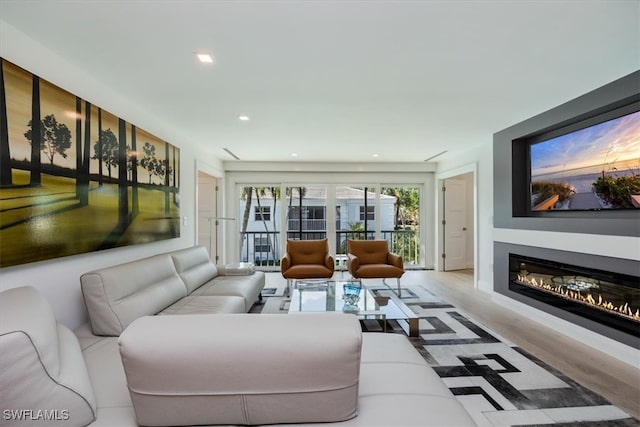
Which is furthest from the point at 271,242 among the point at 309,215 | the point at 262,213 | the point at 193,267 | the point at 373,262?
the point at 193,267

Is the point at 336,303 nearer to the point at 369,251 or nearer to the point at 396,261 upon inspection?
the point at 396,261

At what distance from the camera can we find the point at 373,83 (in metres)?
2.59

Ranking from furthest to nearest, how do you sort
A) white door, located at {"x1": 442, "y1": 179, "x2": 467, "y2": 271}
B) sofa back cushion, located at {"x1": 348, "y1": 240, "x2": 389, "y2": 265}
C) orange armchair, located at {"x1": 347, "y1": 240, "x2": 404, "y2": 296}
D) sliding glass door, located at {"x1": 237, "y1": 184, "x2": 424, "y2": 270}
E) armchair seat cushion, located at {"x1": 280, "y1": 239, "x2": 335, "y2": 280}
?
sliding glass door, located at {"x1": 237, "y1": 184, "x2": 424, "y2": 270} → white door, located at {"x1": 442, "y1": 179, "x2": 467, "y2": 271} → sofa back cushion, located at {"x1": 348, "y1": 240, "x2": 389, "y2": 265} → armchair seat cushion, located at {"x1": 280, "y1": 239, "x2": 335, "y2": 280} → orange armchair, located at {"x1": 347, "y1": 240, "x2": 404, "y2": 296}

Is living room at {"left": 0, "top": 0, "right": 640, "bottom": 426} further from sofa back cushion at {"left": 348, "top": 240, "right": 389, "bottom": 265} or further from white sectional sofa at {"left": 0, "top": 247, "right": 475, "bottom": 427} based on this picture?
sofa back cushion at {"left": 348, "top": 240, "right": 389, "bottom": 265}

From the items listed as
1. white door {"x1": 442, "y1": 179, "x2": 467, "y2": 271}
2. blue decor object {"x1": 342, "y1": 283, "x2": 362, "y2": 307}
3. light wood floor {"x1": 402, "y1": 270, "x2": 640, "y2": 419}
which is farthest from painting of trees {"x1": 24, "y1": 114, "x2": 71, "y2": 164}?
white door {"x1": 442, "y1": 179, "x2": 467, "y2": 271}

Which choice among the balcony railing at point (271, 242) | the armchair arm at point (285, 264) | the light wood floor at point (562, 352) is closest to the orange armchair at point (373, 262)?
the light wood floor at point (562, 352)

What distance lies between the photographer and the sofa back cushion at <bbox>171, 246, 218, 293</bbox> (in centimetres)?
317

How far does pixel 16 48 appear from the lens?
182 centimetres

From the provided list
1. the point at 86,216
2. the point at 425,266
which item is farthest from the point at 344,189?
the point at 86,216

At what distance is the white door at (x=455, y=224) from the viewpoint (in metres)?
6.53

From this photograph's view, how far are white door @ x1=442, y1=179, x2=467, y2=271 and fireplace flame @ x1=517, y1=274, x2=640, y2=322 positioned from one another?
2717 millimetres

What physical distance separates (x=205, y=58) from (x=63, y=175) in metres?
1.26

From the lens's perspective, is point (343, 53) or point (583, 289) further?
point (583, 289)

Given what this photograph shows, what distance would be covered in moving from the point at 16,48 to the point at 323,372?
98.5 inches
